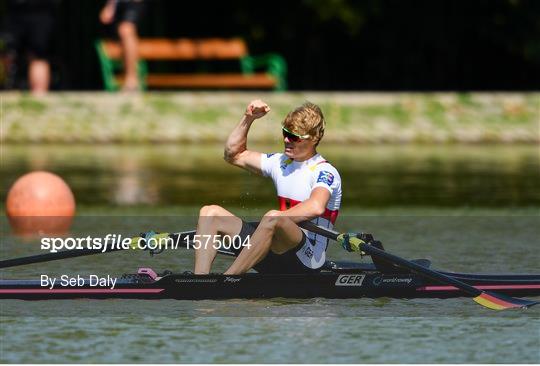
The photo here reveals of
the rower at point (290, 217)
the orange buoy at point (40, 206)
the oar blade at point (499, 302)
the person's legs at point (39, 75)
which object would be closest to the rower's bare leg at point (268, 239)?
the rower at point (290, 217)

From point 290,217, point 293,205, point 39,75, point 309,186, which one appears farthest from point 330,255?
point 39,75

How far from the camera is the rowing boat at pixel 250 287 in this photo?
958 cm

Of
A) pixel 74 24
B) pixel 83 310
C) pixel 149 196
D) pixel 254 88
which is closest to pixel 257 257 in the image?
pixel 83 310

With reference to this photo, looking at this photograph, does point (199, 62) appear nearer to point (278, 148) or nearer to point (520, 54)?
point (520, 54)

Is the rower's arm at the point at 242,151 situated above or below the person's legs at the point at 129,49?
below

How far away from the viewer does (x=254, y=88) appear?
2664 cm

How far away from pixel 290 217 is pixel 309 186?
1.00 feet

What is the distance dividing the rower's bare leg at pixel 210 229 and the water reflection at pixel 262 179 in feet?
18.9

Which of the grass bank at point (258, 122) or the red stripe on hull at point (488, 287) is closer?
the red stripe on hull at point (488, 287)

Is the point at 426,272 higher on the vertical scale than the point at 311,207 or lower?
lower

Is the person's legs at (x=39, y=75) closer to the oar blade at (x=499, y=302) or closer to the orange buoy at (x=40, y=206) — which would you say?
the orange buoy at (x=40, y=206)

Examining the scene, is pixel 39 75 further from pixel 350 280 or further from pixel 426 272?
pixel 426 272

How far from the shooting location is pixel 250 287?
963 cm

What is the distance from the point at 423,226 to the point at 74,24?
1555cm
